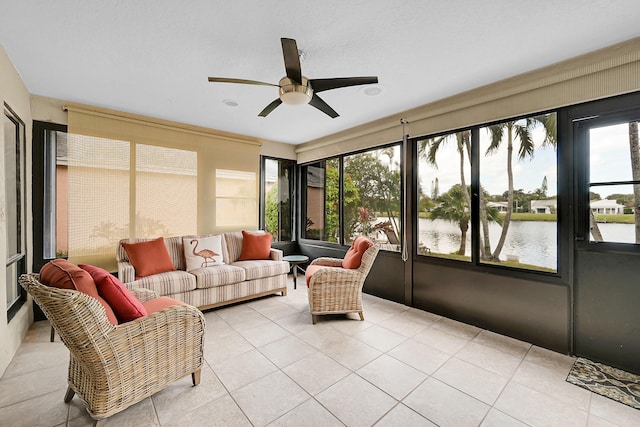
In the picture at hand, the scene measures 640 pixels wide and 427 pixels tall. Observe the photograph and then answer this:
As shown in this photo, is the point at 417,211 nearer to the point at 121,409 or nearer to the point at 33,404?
the point at 121,409

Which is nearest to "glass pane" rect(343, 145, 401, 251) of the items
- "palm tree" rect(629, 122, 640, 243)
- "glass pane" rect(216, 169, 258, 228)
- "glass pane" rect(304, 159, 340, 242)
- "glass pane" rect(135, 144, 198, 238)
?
"glass pane" rect(304, 159, 340, 242)

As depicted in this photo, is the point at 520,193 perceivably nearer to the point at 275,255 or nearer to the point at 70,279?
the point at 275,255

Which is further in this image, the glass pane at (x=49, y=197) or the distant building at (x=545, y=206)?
the glass pane at (x=49, y=197)

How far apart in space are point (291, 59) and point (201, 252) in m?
2.80

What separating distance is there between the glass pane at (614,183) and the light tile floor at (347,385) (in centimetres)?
115

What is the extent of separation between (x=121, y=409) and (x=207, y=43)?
98.9 inches

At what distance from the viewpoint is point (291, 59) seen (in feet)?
5.82

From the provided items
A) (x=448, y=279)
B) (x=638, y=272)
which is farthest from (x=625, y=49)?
(x=448, y=279)

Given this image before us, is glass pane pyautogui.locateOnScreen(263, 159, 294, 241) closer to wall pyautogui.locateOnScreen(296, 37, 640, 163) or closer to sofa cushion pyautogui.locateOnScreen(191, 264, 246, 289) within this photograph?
sofa cushion pyautogui.locateOnScreen(191, 264, 246, 289)

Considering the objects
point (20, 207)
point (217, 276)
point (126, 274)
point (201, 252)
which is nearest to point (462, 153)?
point (217, 276)

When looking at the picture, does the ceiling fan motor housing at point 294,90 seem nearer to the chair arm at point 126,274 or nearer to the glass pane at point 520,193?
the glass pane at point 520,193

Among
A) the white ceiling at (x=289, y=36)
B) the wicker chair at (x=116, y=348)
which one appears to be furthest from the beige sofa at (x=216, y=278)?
the white ceiling at (x=289, y=36)

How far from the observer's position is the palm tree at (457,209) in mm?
3125

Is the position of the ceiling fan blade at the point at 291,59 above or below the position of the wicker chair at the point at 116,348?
above
